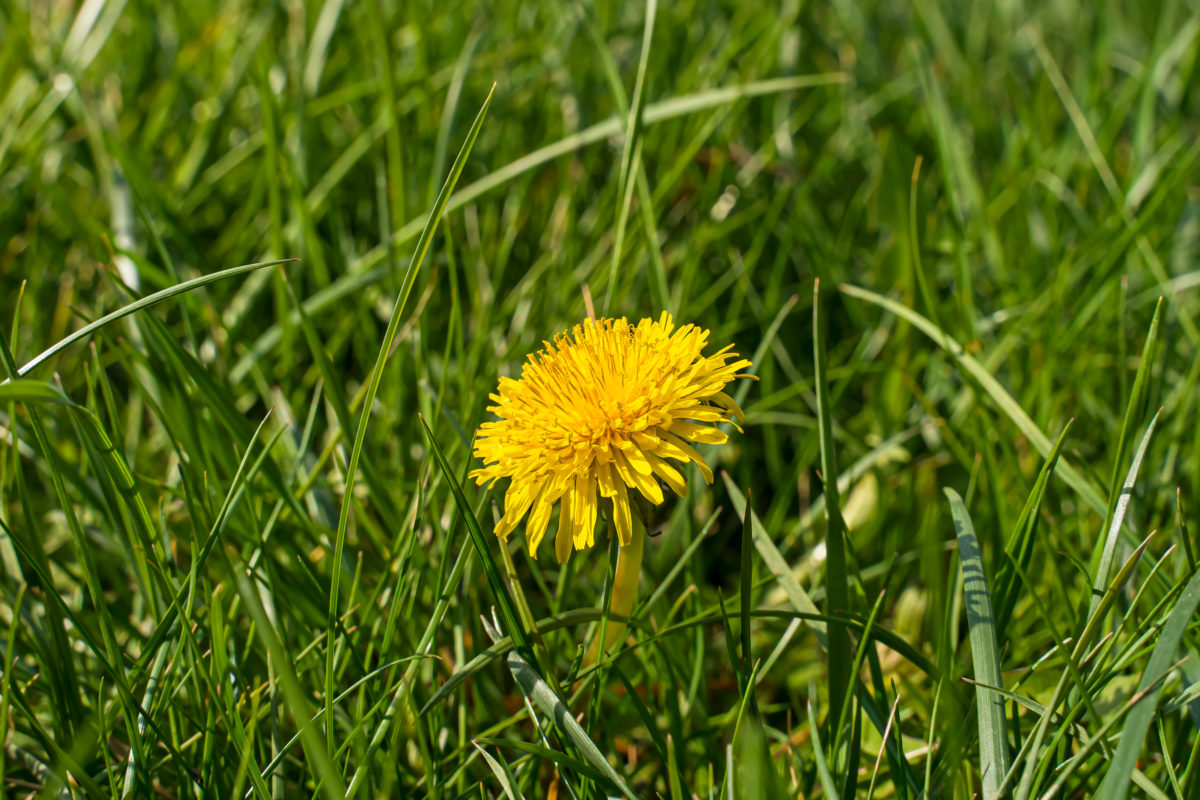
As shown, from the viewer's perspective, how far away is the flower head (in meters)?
1.00

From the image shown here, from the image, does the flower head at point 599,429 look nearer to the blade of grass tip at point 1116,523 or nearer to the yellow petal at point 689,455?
the yellow petal at point 689,455

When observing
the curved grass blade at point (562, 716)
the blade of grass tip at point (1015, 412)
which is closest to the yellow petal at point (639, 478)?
the curved grass blade at point (562, 716)

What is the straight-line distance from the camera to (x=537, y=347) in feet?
5.81

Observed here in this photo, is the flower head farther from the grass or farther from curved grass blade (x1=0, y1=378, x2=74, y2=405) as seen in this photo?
curved grass blade (x1=0, y1=378, x2=74, y2=405)

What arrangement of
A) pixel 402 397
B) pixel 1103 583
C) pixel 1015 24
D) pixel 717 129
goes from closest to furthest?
pixel 1103 583
pixel 402 397
pixel 717 129
pixel 1015 24

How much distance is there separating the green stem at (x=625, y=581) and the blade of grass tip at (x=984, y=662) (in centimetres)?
41

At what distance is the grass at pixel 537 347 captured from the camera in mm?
1059

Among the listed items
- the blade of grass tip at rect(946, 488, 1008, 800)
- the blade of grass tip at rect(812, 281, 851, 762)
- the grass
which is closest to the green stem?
the grass

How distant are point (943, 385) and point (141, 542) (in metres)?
1.51

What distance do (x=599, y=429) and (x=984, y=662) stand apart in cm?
53

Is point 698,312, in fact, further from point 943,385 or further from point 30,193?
point 30,193

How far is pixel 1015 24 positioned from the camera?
3.27 m

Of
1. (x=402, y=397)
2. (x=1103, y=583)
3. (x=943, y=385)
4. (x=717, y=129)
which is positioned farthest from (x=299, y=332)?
(x=1103, y=583)

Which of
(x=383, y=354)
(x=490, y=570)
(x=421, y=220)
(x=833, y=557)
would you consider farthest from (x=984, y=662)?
(x=421, y=220)
